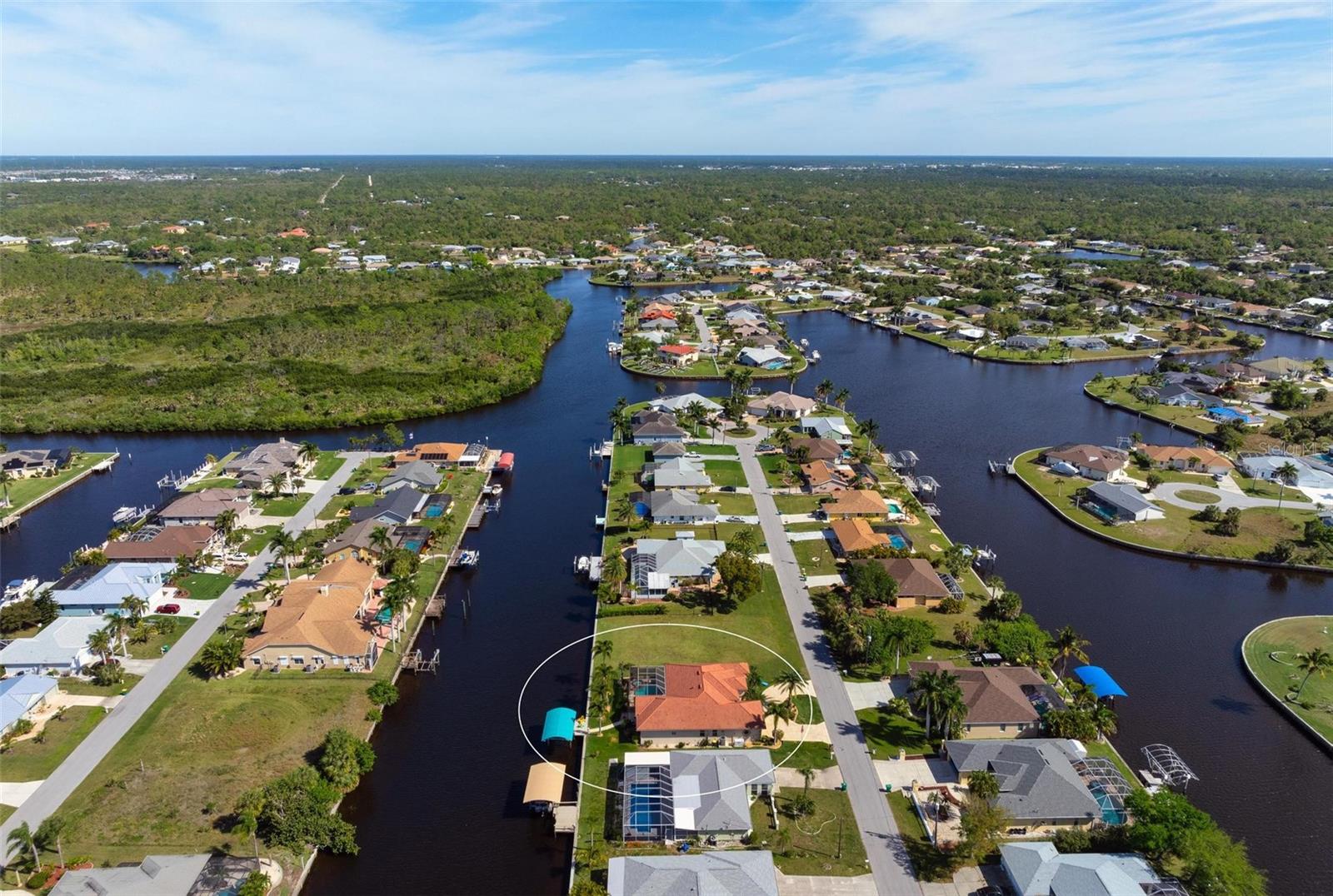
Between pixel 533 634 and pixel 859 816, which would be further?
pixel 533 634

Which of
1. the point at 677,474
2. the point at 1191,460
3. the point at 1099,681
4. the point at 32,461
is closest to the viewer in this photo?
the point at 1099,681

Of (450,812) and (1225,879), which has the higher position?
(1225,879)

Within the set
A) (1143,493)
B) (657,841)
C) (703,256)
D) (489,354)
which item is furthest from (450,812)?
(703,256)

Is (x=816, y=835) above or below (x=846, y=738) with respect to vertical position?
below

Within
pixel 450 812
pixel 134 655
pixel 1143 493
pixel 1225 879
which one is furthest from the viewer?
pixel 1143 493

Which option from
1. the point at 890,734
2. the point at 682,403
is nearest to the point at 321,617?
the point at 890,734

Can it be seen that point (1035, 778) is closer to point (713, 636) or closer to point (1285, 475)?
point (713, 636)

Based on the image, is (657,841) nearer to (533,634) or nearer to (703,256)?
(533,634)
